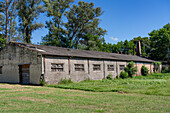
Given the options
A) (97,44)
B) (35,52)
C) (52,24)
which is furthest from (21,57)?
(97,44)

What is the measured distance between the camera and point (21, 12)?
38656 mm

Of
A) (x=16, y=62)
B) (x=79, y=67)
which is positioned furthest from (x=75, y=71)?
(x=16, y=62)

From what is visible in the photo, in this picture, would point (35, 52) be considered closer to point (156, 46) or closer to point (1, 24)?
point (1, 24)

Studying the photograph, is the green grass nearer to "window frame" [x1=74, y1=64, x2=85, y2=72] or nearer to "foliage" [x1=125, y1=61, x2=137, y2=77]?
"window frame" [x1=74, y1=64, x2=85, y2=72]

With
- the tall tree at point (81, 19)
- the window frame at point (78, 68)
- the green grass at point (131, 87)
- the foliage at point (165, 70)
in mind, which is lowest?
the green grass at point (131, 87)

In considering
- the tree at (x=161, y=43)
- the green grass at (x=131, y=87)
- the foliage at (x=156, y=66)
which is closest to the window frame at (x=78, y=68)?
the green grass at (x=131, y=87)

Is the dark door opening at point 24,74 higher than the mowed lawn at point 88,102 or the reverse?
higher

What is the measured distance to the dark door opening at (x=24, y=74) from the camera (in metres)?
19.5

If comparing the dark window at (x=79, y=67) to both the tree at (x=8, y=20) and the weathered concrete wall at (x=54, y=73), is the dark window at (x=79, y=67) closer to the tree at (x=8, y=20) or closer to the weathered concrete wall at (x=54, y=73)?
the weathered concrete wall at (x=54, y=73)

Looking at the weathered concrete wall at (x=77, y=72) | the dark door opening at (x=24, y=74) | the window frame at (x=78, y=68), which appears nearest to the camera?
the dark door opening at (x=24, y=74)

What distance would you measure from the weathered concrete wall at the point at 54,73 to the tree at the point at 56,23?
23.4 m

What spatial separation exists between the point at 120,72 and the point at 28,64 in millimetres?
13312

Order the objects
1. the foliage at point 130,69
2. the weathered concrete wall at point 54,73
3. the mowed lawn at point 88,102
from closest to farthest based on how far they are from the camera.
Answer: the mowed lawn at point 88,102 → the weathered concrete wall at point 54,73 → the foliage at point 130,69

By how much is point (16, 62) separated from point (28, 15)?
827 inches
